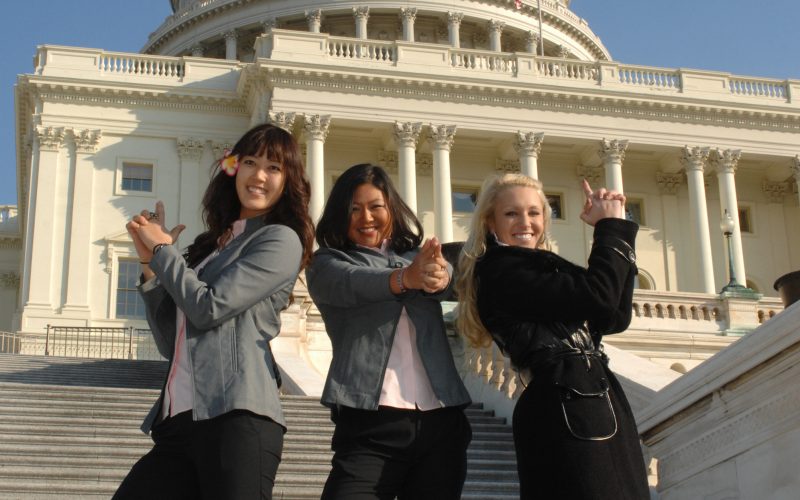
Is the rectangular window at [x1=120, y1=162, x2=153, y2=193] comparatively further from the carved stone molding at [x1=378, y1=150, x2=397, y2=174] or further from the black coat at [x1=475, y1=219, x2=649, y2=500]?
the black coat at [x1=475, y1=219, x2=649, y2=500]

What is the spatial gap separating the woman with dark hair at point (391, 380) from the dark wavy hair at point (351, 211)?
0.10 metres

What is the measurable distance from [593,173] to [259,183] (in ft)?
119

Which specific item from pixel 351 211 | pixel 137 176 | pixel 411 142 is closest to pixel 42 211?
pixel 137 176

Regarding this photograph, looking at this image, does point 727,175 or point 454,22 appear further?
point 454,22

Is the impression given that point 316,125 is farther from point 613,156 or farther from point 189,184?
point 613,156

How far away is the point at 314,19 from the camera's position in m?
56.0

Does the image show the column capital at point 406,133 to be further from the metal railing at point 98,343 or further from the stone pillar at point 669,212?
the metal railing at point 98,343

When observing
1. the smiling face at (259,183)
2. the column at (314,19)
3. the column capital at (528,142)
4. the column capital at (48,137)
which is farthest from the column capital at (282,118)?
the smiling face at (259,183)

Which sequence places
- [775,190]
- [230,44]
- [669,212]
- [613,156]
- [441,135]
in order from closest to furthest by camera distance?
[441,135]
[613,156]
[669,212]
[775,190]
[230,44]

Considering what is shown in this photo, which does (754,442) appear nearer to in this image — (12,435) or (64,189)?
(12,435)

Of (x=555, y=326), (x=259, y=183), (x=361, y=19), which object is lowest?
(x=555, y=326)

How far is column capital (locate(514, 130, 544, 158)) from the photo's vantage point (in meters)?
36.7

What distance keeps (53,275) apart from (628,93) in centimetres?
1993

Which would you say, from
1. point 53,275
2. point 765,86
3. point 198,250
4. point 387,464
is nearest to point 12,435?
point 198,250
